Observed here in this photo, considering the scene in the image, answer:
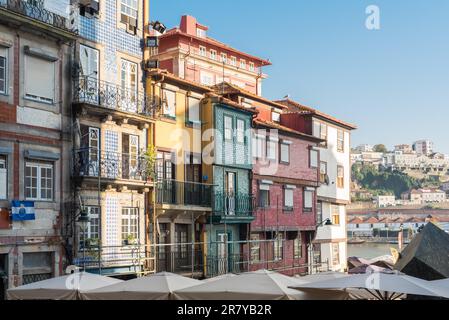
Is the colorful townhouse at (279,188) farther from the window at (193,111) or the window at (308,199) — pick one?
the window at (193,111)

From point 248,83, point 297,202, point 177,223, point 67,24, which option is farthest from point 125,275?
point 248,83

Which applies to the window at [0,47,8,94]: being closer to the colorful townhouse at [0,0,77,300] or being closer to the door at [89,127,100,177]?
the colorful townhouse at [0,0,77,300]

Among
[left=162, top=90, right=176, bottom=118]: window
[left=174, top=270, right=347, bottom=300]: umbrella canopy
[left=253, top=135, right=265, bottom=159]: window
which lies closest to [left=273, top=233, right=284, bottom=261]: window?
[left=253, top=135, right=265, bottom=159]: window

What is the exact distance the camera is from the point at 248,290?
16.3 m

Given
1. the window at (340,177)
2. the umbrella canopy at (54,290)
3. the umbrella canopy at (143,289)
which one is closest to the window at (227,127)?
the window at (340,177)

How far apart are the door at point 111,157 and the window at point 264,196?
1191 centimetres

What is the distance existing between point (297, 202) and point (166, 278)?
25.1m

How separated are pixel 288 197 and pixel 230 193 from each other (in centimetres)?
683

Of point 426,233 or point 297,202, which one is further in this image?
point 297,202

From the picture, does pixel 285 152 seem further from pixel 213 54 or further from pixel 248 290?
pixel 248 290

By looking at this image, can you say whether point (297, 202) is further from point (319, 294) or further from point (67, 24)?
point (319, 294)

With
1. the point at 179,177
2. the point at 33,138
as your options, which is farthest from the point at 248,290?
the point at 179,177

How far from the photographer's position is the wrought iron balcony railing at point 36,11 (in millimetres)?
23327
